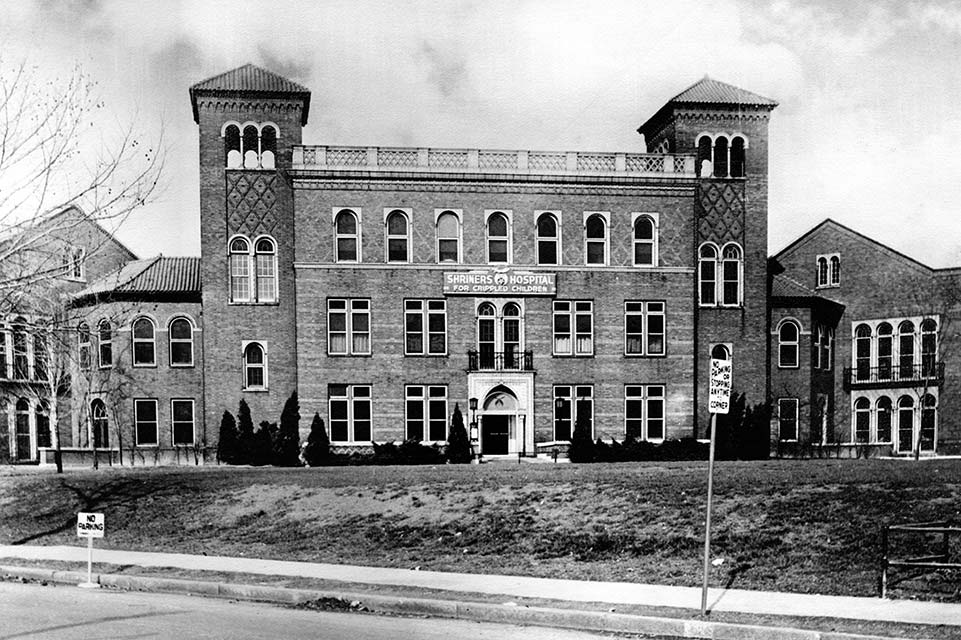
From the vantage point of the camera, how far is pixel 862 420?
44.8m

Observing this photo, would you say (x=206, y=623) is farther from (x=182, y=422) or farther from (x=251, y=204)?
(x=182, y=422)

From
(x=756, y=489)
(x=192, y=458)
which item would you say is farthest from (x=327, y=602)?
(x=192, y=458)

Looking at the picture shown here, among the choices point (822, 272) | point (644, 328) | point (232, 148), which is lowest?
point (644, 328)

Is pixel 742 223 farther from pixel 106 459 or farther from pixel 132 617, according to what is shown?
pixel 132 617

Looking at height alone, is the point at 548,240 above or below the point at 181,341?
above

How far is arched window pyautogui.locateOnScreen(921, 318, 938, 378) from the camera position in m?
42.4

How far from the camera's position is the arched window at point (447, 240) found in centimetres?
3738

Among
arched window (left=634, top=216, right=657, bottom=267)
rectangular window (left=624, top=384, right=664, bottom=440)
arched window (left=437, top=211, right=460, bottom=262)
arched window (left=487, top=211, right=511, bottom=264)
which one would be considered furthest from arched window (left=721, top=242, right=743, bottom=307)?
arched window (left=437, top=211, right=460, bottom=262)

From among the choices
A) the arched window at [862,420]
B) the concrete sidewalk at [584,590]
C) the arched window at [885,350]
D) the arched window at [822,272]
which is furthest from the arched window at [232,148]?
the arched window at [885,350]

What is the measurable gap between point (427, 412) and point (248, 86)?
14.5m

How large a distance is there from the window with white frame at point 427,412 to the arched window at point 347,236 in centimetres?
556

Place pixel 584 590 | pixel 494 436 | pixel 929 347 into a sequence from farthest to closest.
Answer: pixel 929 347 < pixel 494 436 < pixel 584 590

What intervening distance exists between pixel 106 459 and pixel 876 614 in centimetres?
3255

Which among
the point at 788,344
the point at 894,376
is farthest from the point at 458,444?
the point at 894,376
